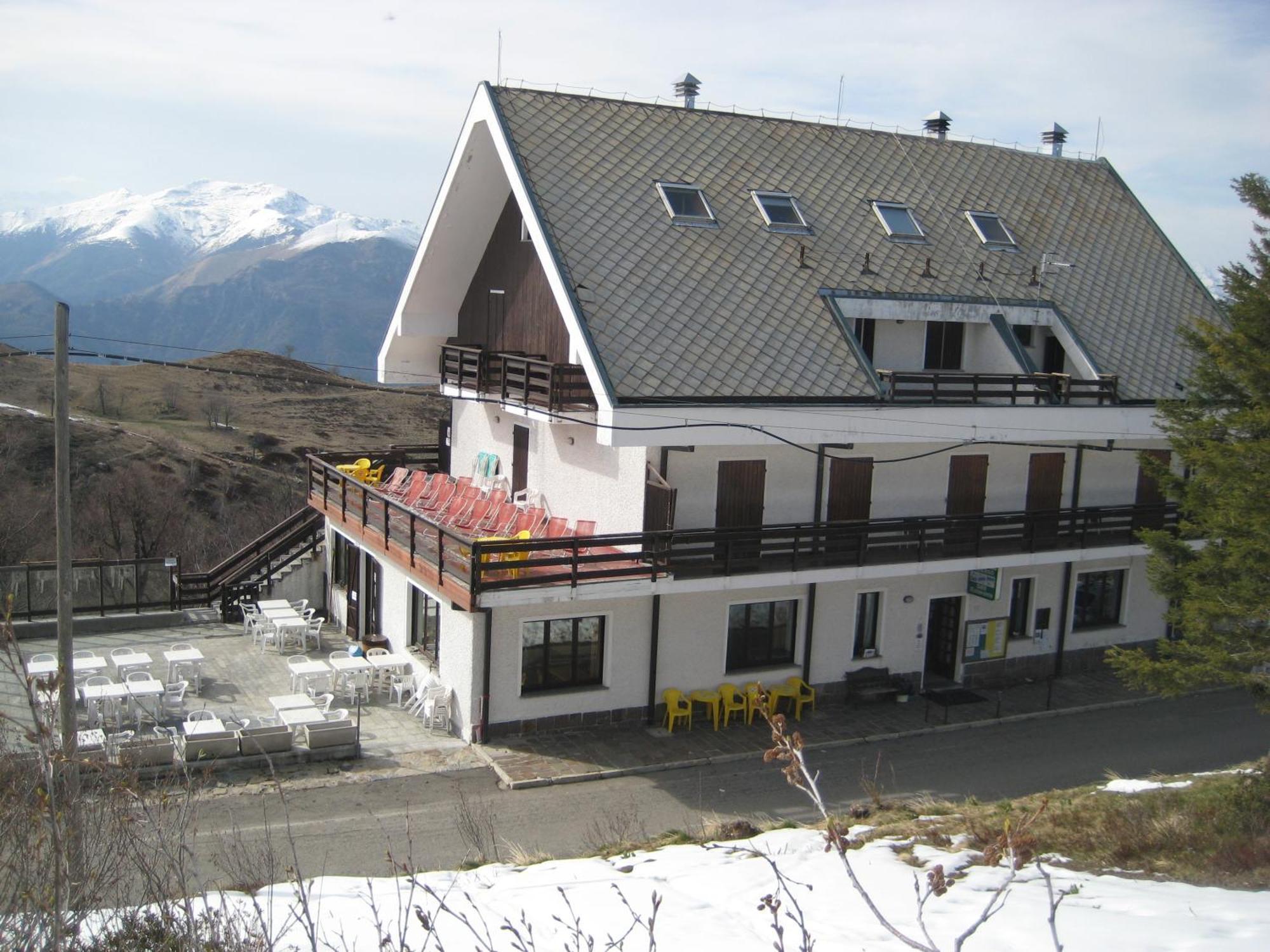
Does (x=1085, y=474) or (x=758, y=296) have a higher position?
(x=758, y=296)

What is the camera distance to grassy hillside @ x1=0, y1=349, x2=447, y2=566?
37.7 metres

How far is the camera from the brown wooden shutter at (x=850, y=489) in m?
21.3

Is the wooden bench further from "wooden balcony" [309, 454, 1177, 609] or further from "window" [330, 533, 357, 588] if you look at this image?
"window" [330, 533, 357, 588]

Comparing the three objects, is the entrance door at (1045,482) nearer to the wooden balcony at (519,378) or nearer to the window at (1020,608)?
the window at (1020,608)

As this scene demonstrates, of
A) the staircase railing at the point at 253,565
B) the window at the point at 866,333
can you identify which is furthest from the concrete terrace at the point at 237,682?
the window at the point at 866,333

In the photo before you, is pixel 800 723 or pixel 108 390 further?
pixel 108 390

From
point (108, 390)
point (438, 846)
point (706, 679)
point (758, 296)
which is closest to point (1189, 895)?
point (438, 846)

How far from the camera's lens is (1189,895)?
432 inches

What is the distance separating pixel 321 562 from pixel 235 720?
394 inches

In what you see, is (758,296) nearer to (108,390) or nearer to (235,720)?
(235,720)

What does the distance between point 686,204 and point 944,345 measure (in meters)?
6.31

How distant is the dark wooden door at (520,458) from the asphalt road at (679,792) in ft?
24.8

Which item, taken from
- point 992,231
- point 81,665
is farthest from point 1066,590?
point 81,665

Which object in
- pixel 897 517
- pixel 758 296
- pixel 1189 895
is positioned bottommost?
pixel 1189 895
